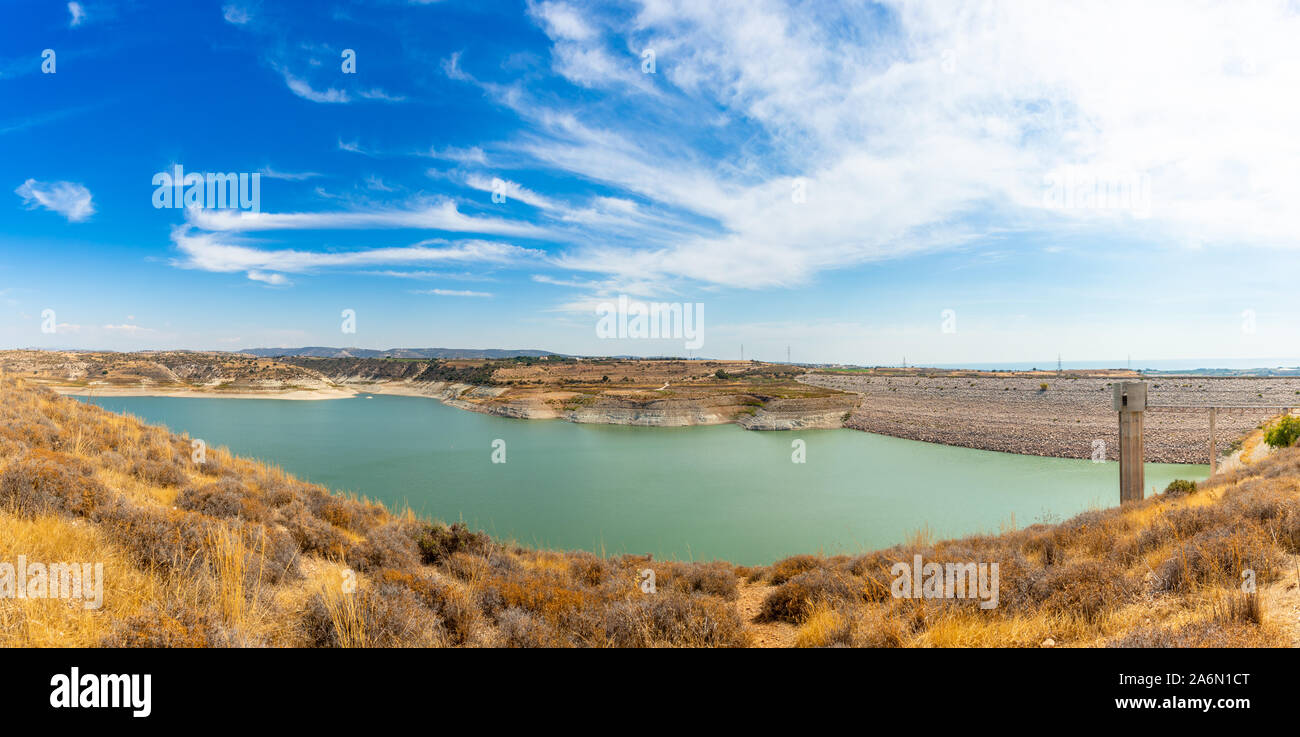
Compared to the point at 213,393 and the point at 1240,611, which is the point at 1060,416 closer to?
the point at 1240,611

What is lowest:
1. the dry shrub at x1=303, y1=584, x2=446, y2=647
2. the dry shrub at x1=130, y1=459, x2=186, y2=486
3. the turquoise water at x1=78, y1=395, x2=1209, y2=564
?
the turquoise water at x1=78, y1=395, x2=1209, y2=564

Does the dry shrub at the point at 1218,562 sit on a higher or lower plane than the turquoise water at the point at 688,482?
higher

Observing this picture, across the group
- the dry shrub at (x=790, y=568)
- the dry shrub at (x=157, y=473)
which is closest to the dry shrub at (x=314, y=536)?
the dry shrub at (x=157, y=473)

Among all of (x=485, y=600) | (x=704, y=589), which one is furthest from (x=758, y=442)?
(x=485, y=600)

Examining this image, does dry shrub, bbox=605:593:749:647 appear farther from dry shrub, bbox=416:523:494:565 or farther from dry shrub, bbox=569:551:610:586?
dry shrub, bbox=416:523:494:565

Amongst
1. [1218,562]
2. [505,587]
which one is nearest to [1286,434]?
[1218,562]

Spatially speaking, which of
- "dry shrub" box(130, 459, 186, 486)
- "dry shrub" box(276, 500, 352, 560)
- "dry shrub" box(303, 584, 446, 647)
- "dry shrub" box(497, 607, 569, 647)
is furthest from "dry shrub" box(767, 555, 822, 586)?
"dry shrub" box(130, 459, 186, 486)

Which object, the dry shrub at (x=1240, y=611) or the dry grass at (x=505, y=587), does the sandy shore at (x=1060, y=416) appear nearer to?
the dry grass at (x=505, y=587)

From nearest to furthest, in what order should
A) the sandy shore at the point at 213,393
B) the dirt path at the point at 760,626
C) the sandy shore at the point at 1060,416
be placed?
the dirt path at the point at 760,626 → the sandy shore at the point at 1060,416 → the sandy shore at the point at 213,393
